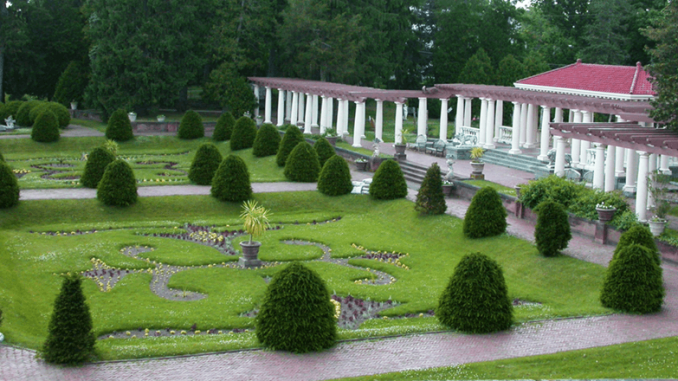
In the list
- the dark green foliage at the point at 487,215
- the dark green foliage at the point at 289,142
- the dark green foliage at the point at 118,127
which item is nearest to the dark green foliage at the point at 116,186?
the dark green foliage at the point at 289,142

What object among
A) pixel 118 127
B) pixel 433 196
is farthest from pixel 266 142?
pixel 433 196

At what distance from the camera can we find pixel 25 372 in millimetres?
14055

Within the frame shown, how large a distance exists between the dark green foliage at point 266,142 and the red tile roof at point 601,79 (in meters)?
13.0

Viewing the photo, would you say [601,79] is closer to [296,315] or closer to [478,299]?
[478,299]

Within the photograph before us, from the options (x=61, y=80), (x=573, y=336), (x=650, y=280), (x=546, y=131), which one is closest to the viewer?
(x=573, y=336)

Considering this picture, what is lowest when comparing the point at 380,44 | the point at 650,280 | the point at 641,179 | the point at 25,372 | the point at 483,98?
the point at 25,372

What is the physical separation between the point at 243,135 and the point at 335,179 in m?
12.5

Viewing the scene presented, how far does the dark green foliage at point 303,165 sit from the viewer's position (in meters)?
35.9

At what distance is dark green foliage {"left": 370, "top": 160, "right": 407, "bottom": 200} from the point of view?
105ft

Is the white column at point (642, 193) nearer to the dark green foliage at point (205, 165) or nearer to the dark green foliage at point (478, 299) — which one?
the dark green foliage at point (478, 299)

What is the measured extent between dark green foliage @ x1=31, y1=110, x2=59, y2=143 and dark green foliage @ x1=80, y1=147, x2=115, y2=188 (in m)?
14.0

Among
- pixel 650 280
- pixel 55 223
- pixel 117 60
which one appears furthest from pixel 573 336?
pixel 117 60

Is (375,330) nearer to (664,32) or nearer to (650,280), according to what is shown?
(650,280)

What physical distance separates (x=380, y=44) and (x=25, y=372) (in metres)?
48.1
